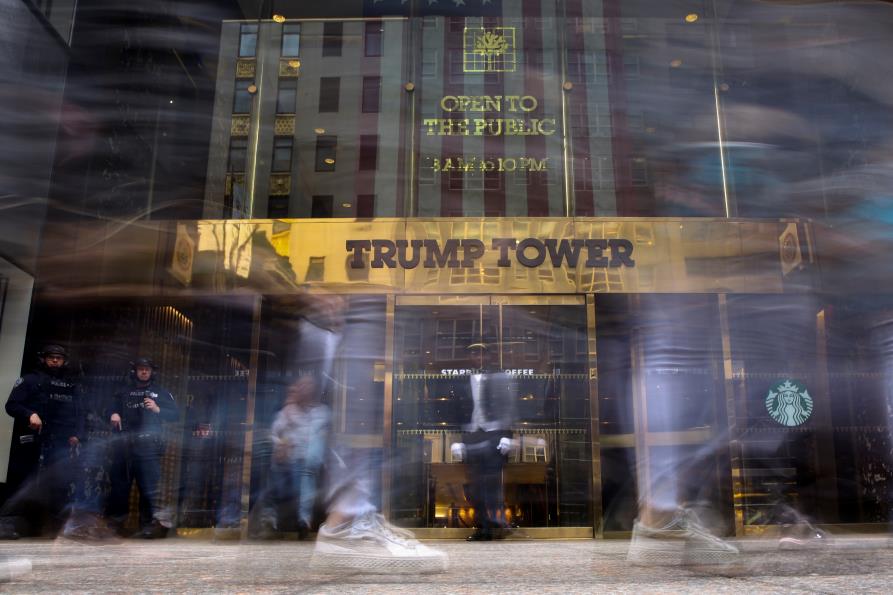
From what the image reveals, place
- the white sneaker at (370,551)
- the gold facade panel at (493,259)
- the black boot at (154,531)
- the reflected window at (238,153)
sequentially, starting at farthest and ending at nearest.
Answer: the reflected window at (238,153), the gold facade panel at (493,259), the black boot at (154,531), the white sneaker at (370,551)

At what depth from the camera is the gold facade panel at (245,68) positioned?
670 cm

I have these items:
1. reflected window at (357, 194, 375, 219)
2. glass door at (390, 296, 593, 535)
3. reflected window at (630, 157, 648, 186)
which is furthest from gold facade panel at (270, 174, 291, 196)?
reflected window at (630, 157, 648, 186)

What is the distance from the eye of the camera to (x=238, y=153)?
663 cm

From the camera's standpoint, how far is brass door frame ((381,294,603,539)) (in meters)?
5.97

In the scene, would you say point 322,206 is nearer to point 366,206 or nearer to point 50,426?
point 366,206

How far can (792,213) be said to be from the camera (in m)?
6.33

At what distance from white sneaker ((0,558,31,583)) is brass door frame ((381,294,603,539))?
337 cm

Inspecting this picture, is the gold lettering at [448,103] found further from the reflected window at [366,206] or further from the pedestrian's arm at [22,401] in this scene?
the pedestrian's arm at [22,401]

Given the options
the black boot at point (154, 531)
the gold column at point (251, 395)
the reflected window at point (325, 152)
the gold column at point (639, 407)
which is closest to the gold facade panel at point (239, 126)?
the reflected window at point (325, 152)

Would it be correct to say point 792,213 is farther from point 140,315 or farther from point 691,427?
point 140,315

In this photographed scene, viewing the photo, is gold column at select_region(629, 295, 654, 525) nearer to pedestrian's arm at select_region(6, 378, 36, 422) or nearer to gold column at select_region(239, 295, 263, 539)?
gold column at select_region(239, 295, 263, 539)

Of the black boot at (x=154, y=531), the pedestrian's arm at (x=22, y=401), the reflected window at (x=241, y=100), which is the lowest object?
the black boot at (x=154, y=531)

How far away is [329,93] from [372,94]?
43 cm

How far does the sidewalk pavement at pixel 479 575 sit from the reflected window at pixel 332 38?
4.66 meters
